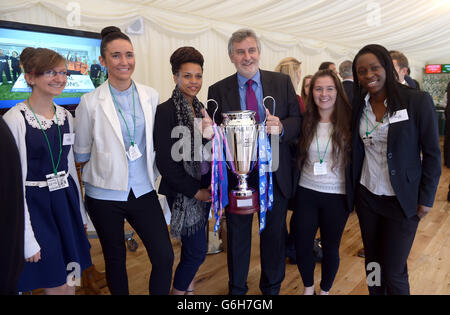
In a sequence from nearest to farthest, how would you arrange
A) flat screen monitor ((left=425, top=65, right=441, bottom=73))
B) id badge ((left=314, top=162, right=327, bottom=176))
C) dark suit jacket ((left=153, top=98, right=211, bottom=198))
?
dark suit jacket ((left=153, top=98, right=211, bottom=198)) → id badge ((left=314, top=162, right=327, bottom=176)) → flat screen monitor ((left=425, top=65, right=441, bottom=73))

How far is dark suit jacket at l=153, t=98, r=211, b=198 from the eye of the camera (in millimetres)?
1607

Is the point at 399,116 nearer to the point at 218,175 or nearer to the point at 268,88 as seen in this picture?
the point at 268,88

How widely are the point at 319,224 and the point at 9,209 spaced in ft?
5.13

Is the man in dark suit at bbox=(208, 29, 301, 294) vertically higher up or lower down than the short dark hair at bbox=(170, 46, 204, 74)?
lower down

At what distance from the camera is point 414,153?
147cm

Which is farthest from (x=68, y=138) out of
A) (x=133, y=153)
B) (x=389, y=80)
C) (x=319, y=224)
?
(x=389, y=80)

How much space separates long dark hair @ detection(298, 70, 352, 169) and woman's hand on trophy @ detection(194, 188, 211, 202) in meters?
0.55

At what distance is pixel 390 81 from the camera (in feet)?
4.87

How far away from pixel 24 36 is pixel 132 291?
238 centimetres

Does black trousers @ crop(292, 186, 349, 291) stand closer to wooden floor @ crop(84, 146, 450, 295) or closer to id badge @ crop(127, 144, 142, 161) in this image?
wooden floor @ crop(84, 146, 450, 295)

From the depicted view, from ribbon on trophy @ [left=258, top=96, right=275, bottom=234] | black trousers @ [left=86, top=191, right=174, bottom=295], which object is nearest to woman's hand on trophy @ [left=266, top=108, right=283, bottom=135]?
ribbon on trophy @ [left=258, top=96, right=275, bottom=234]

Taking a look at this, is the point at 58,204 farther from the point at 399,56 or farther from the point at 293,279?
the point at 399,56

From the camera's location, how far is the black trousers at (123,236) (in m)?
1.55

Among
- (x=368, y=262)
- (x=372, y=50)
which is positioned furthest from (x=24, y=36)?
(x=368, y=262)
